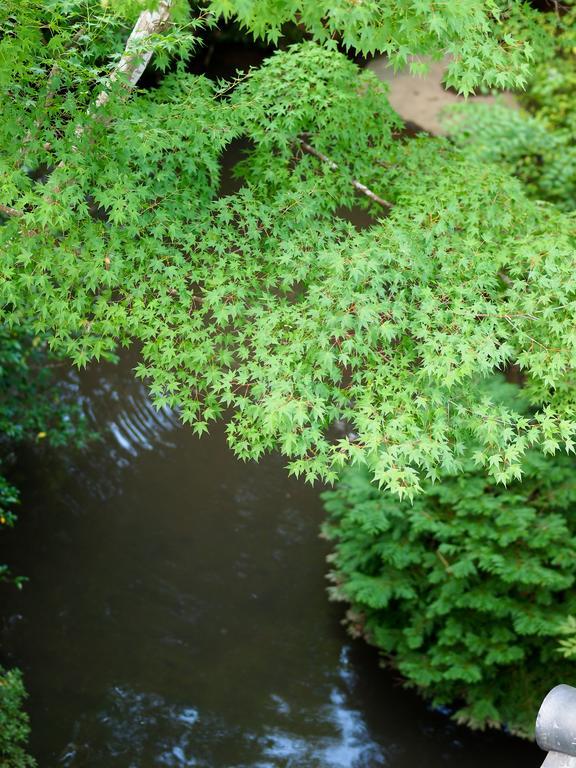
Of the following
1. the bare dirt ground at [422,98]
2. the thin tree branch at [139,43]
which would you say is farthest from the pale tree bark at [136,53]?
the bare dirt ground at [422,98]

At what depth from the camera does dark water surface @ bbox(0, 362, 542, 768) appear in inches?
294

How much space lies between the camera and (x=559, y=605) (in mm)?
7391

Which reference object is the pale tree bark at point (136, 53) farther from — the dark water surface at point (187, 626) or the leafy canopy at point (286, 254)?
the dark water surface at point (187, 626)

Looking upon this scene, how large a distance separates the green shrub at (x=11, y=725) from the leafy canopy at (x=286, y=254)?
8.28ft

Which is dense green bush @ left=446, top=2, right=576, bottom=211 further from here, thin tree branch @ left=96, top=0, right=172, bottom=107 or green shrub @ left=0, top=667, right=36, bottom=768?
green shrub @ left=0, top=667, right=36, bottom=768

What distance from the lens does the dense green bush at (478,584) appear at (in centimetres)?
732

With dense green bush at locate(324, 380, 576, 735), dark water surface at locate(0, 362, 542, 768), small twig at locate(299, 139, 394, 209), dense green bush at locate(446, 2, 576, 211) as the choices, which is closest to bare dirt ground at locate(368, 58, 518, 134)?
dense green bush at locate(446, 2, 576, 211)

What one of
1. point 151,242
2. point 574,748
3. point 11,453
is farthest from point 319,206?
point 11,453

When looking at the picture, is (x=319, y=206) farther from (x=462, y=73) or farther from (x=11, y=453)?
(x=11, y=453)

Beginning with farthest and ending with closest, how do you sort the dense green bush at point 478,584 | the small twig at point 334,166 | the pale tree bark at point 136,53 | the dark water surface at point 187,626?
the dark water surface at point 187,626 < the dense green bush at point 478,584 < the small twig at point 334,166 < the pale tree bark at point 136,53

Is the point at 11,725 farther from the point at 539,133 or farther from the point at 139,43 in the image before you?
the point at 539,133

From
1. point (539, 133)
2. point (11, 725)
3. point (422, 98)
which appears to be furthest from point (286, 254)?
point (422, 98)

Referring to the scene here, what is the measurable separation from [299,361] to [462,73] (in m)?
1.61

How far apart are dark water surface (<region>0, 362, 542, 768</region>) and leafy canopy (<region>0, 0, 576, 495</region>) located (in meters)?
3.47
